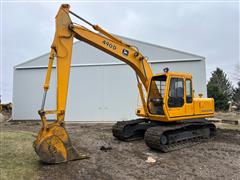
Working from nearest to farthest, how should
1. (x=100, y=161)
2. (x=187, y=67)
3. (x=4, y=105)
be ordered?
(x=100, y=161), (x=187, y=67), (x=4, y=105)

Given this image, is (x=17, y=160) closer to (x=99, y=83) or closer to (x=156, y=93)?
(x=156, y=93)

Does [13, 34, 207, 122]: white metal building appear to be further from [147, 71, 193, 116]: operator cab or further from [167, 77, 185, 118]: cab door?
[167, 77, 185, 118]: cab door

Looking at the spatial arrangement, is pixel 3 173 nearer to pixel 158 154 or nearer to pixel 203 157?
pixel 158 154

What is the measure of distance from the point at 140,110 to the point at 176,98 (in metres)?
1.67

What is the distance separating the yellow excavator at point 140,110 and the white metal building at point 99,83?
7.51 meters

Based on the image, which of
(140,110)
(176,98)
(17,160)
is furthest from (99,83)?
(17,160)

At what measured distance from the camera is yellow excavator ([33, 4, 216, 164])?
504 centimetres

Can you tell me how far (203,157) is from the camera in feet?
20.0

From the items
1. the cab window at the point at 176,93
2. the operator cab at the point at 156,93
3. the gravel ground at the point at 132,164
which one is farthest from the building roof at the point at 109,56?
the gravel ground at the point at 132,164

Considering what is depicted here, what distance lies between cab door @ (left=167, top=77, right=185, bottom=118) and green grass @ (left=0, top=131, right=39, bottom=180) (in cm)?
450

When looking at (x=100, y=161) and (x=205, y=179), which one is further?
(x=100, y=161)

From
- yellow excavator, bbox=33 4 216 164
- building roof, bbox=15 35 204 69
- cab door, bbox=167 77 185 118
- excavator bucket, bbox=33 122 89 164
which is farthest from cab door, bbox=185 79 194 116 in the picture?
building roof, bbox=15 35 204 69

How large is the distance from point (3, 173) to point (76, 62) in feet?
43.5

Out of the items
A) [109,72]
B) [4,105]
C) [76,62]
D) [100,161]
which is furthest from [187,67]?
[4,105]
